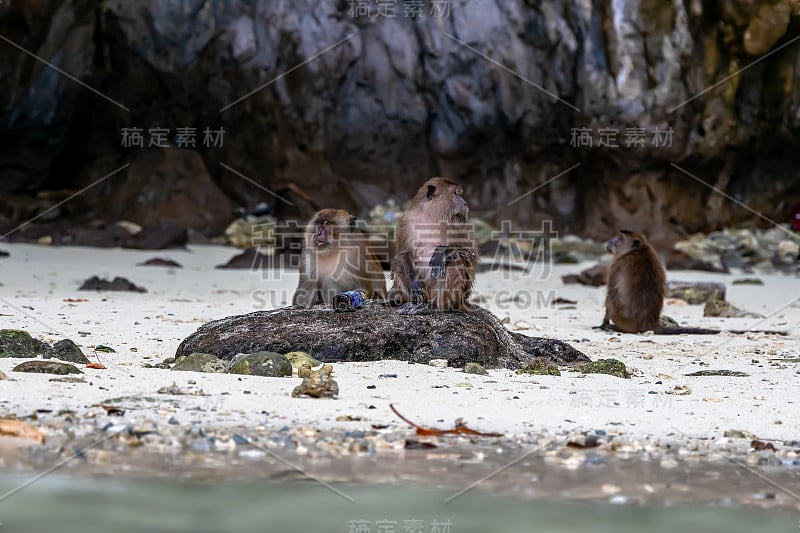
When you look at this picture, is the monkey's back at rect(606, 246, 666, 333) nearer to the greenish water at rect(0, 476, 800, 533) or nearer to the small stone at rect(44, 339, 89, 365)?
the small stone at rect(44, 339, 89, 365)

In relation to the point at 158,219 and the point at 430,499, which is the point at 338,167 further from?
the point at 430,499

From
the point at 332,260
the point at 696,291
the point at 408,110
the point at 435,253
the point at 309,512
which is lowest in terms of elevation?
the point at 309,512

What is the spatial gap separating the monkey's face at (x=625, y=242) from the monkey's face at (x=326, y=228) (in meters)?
2.49

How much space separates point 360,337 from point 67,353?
1.55 m

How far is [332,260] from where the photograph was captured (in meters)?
8.30

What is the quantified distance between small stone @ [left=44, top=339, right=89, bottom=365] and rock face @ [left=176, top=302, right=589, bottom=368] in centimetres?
53

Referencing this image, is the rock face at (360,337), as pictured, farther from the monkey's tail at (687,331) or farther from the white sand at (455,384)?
the monkey's tail at (687,331)

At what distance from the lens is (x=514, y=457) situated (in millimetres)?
4387

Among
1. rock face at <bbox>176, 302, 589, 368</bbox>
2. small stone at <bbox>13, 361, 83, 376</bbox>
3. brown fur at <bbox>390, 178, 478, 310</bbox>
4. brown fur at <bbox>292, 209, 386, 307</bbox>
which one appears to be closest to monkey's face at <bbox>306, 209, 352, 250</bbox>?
brown fur at <bbox>292, 209, 386, 307</bbox>

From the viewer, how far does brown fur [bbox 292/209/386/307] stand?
8.27 metres

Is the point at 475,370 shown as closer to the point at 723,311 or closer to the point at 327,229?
the point at 327,229

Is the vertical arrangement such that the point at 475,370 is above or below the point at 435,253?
below

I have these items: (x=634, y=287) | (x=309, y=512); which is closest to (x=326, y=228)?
(x=634, y=287)

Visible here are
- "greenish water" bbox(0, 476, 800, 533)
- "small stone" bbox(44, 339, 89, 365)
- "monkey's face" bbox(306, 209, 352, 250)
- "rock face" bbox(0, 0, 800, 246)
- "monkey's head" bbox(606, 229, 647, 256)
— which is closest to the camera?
"greenish water" bbox(0, 476, 800, 533)
